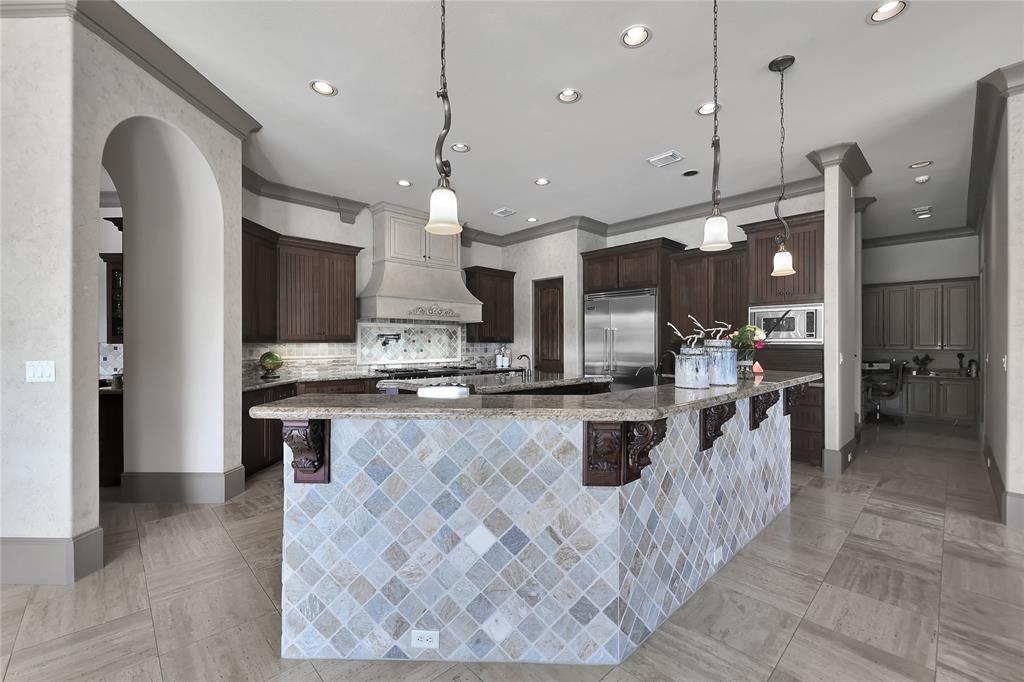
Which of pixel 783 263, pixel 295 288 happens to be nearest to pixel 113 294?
pixel 295 288

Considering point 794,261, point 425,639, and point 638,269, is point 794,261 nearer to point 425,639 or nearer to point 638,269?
point 638,269

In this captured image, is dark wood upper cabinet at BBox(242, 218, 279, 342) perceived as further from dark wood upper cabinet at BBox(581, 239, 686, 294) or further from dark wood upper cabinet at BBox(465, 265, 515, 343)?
dark wood upper cabinet at BBox(581, 239, 686, 294)

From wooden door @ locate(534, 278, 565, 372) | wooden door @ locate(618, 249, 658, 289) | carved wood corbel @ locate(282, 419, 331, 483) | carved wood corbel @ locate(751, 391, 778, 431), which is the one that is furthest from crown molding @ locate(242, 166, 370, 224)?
carved wood corbel @ locate(751, 391, 778, 431)

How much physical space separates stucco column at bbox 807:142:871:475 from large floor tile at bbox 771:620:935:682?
2876mm

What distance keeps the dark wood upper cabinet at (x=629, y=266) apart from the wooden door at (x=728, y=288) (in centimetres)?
57

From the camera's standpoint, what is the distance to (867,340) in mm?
7465

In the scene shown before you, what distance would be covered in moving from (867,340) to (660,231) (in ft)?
13.8

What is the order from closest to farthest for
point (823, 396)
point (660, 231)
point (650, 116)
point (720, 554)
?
point (720, 554), point (650, 116), point (823, 396), point (660, 231)

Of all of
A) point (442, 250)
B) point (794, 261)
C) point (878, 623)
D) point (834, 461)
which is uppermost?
point (442, 250)

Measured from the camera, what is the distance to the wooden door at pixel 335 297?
525cm

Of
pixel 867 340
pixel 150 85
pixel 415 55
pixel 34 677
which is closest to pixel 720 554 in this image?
pixel 34 677

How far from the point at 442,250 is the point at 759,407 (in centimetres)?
464

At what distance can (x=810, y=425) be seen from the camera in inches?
174

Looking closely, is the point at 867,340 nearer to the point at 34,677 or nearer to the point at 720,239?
the point at 720,239
